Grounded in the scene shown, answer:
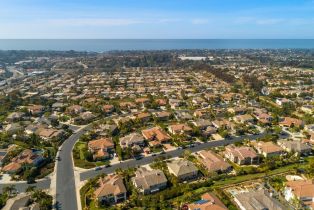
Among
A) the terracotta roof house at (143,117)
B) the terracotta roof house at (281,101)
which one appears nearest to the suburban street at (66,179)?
the terracotta roof house at (143,117)

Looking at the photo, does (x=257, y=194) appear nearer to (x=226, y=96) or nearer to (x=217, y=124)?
(x=217, y=124)

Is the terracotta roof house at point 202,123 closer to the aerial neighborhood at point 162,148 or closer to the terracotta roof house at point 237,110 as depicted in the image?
the aerial neighborhood at point 162,148

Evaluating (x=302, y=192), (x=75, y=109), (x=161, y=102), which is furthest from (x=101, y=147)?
(x=161, y=102)

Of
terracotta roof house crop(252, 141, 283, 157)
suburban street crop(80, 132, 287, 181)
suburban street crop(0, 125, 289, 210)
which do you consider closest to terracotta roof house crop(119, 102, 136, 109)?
suburban street crop(0, 125, 289, 210)

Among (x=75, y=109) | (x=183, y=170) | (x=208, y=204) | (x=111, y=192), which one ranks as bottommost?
(x=111, y=192)

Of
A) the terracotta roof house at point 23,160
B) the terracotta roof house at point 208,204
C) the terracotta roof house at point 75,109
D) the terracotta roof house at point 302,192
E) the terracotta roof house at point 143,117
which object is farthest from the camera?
the terracotta roof house at point 75,109

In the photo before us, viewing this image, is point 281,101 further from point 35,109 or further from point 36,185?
point 35,109

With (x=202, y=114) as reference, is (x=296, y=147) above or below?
below
